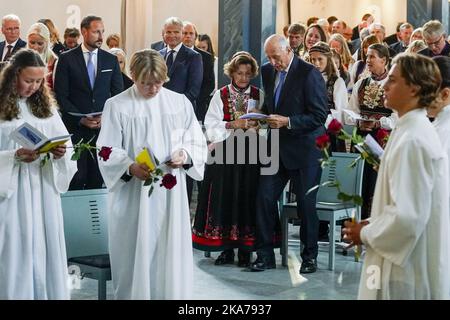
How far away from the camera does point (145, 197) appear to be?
5270mm

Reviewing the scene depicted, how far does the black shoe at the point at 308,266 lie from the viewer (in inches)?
277

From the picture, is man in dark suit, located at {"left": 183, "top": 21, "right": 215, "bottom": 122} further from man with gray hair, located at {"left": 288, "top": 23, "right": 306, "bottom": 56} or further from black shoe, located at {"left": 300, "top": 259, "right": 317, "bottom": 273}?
black shoe, located at {"left": 300, "top": 259, "right": 317, "bottom": 273}

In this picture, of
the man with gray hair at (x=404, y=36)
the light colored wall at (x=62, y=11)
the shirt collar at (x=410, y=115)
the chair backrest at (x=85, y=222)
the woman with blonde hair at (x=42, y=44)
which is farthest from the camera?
the light colored wall at (x=62, y=11)

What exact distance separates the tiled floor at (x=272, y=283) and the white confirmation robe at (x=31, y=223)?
102 centimetres

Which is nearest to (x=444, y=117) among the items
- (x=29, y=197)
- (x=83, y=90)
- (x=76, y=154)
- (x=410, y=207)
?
(x=410, y=207)

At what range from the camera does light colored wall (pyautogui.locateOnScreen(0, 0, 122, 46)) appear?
12711 mm

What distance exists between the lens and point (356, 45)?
12250mm

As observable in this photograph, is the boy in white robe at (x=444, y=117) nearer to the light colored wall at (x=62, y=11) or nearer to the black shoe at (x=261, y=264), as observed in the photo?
the black shoe at (x=261, y=264)

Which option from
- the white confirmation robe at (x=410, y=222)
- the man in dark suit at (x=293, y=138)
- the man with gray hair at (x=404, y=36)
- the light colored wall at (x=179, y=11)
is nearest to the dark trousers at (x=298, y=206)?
the man in dark suit at (x=293, y=138)

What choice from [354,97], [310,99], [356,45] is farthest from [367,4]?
[310,99]

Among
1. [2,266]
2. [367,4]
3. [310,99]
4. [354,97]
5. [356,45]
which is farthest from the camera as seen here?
[367,4]

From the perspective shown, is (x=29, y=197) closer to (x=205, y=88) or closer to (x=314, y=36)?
(x=205, y=88)

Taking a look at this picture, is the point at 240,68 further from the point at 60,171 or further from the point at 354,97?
the point at 60,171
